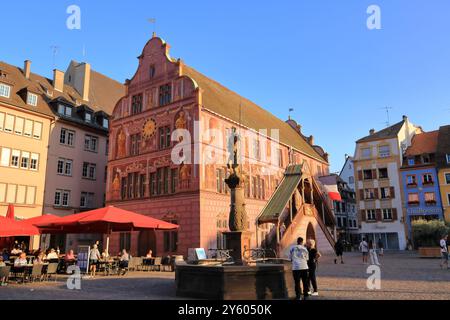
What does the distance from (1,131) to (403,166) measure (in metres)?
45.2

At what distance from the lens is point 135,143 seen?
103ft

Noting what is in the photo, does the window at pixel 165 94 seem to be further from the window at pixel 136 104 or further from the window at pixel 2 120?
the window at pixel 2 120

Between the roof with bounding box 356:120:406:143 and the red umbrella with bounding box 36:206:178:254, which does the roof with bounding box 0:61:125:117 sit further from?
the roof with bounding box 356:120:406:143

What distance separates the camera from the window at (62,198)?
109 feet

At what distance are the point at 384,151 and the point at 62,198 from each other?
1578 inches

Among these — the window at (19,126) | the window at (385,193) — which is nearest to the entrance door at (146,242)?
the window at (19,126)

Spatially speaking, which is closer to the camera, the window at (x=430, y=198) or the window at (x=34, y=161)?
the window at (x=34, y=161)

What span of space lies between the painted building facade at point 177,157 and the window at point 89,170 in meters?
5.47

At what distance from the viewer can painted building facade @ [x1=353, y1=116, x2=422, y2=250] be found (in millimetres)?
47219

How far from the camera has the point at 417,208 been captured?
45781 millimetres

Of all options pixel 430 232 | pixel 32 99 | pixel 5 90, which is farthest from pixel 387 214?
pixel 5 90

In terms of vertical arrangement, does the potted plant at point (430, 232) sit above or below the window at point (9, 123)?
below
